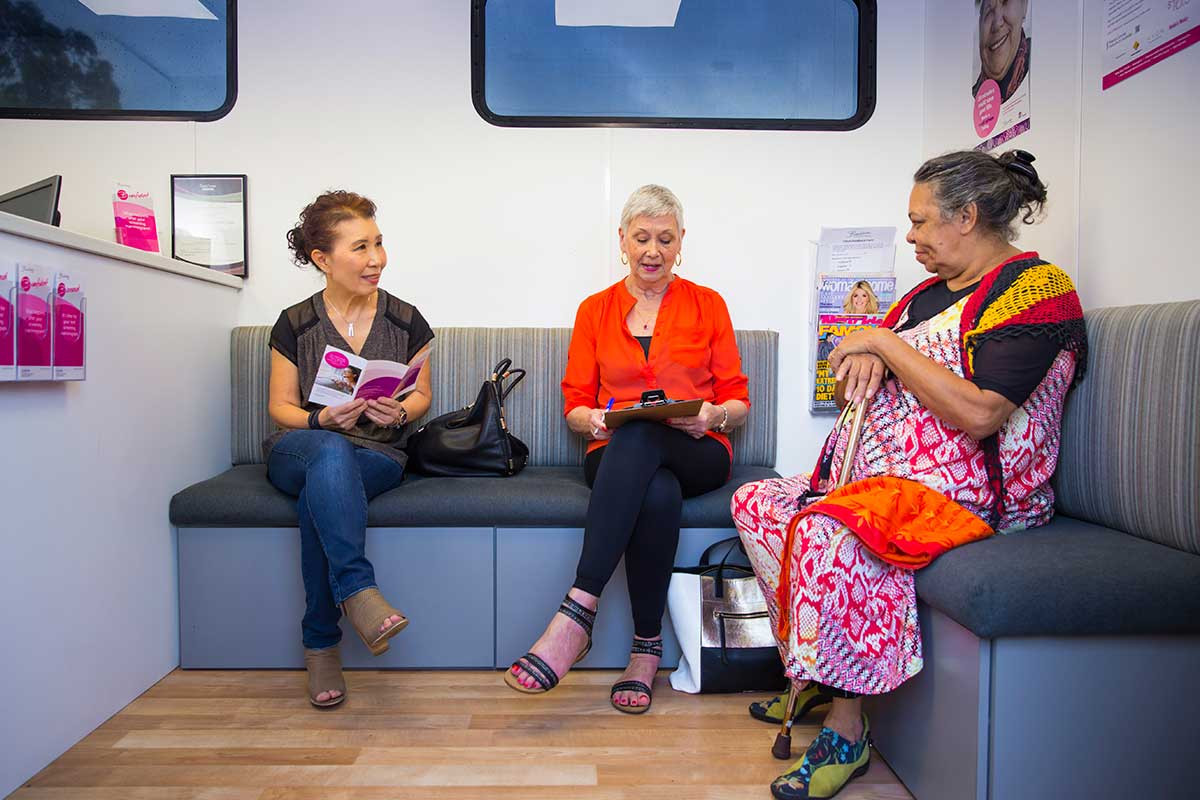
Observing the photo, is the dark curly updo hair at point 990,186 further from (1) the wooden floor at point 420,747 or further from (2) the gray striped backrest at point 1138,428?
(1) the wooden floor at point 420,747

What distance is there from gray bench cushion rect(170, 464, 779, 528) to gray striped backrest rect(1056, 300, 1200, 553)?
0.92 metres

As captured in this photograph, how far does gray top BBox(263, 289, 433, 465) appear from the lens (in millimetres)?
2531

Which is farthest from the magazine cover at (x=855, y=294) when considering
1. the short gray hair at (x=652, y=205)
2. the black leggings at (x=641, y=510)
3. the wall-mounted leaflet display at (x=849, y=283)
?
the black leggings at (x=641, y=510)

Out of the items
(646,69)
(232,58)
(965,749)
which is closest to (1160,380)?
(965,749)

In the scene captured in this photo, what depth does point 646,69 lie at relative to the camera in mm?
3125

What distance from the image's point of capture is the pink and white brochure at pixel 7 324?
166 centimetres

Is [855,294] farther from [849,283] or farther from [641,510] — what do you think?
[641,510]

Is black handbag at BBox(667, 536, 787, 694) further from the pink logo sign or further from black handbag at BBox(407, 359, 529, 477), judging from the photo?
the pink logo sign

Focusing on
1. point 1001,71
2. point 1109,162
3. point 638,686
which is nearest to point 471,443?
point 638,686

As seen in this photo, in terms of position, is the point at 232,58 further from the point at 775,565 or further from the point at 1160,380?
the point at 1160,380

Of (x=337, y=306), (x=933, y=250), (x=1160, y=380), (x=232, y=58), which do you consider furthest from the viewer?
(x=232, y=58)

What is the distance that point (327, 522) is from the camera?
2.15 m

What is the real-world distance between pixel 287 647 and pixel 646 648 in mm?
1041

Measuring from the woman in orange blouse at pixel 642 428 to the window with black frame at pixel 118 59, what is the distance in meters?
1.71
